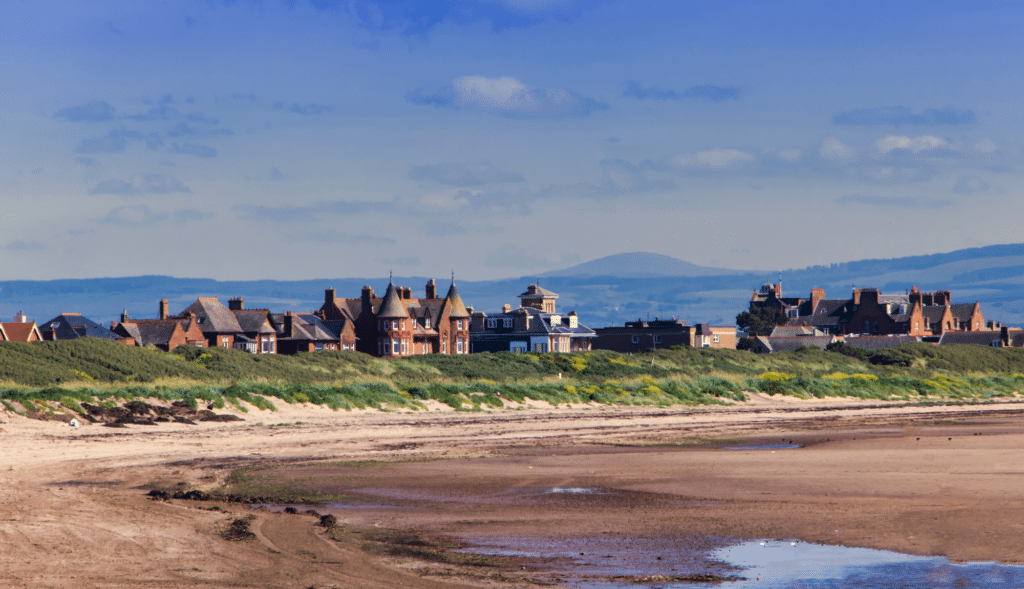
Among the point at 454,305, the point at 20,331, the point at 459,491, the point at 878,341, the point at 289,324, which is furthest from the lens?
the point at 878,341

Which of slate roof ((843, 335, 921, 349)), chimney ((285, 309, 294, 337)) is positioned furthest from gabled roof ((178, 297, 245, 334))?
slate roof ((843, 335, 921, 349))

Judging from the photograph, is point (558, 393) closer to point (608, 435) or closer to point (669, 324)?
point (608, 435)

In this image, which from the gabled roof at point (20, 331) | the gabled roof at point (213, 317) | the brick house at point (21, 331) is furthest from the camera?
the gabled roof at point (213, 317)

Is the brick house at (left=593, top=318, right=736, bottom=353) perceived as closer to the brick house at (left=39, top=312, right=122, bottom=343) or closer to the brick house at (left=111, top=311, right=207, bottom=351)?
the brick house at (left=111, top=311, right=207, bottom=351)

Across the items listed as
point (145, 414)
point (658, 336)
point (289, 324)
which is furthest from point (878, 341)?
point (145, 414)

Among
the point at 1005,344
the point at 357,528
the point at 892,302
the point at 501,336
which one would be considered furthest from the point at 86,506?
the point at 892,302

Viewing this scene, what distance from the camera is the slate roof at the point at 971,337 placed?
408ft

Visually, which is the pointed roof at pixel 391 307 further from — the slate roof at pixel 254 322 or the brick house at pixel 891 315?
the brick house at pixel 891 315

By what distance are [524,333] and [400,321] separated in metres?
18.9

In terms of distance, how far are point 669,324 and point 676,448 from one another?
93.8 meters

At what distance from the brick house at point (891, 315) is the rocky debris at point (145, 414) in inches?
4501

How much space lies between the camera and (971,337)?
12688cm

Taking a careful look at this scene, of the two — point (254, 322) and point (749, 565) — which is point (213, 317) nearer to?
point (254, 322)

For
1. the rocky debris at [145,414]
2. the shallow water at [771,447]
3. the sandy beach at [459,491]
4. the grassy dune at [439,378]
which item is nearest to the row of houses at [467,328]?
the grassy dune at [439,378]
